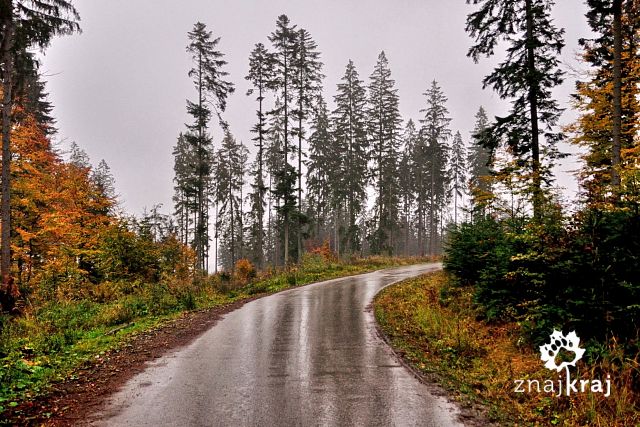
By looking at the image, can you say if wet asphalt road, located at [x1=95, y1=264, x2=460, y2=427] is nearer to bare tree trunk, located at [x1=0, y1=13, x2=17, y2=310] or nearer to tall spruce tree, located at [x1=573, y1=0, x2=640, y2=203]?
bare tree trunk, located at [x1=0, y1=13, x2=17, y2=310]

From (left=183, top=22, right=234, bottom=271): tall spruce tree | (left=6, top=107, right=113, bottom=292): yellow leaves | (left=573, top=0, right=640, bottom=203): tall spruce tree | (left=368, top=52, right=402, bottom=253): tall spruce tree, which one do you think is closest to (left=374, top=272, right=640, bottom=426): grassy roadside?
(left=573, top=0, right=640, bottom=203): tall spruce tree

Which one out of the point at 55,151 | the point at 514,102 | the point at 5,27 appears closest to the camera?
the point at 5,27

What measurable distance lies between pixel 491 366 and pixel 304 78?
2915cm

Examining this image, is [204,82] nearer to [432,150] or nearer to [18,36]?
[18,36]

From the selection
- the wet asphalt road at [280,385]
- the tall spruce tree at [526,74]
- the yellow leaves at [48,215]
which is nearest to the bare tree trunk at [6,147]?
the yellow leaves at [48,215]

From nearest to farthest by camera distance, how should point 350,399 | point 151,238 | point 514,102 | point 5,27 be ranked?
point 350,399 → point 5,27 → point 514,102 → point 151,238

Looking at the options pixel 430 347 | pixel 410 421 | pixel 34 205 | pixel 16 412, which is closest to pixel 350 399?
pixel 410 421

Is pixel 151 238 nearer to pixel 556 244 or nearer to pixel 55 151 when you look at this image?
pixel 55 151

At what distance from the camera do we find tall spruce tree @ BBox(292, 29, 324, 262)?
101ft

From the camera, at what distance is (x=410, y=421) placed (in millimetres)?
4715

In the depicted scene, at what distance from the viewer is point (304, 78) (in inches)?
1236

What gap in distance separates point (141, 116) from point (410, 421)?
Answer: 3480 inches

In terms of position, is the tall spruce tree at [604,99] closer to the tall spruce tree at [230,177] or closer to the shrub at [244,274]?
the shrub at [244,274]

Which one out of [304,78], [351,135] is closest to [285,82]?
[304,78]
